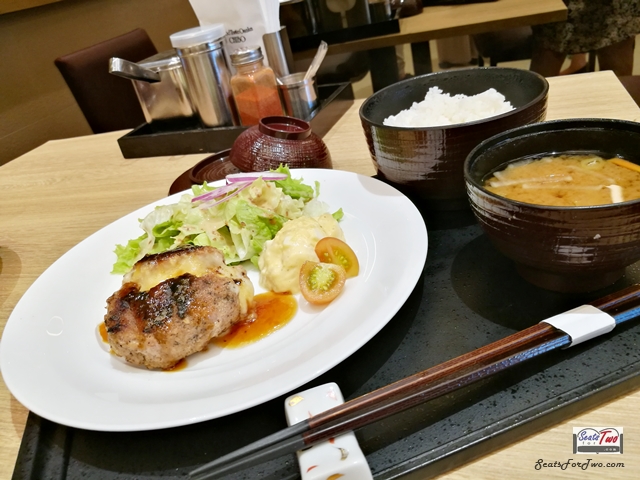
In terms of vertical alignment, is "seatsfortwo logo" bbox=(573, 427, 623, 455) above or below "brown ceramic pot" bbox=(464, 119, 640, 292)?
below

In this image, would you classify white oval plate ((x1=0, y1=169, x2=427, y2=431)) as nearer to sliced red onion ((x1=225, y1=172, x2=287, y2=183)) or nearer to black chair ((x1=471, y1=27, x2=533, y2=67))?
sliced red onion ((x1=225, y1=172, x2=287, y2=183))

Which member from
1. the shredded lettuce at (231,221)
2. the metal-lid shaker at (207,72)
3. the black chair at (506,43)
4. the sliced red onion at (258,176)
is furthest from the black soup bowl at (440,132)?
the black chair at (506,43)

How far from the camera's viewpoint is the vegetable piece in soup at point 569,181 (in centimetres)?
93

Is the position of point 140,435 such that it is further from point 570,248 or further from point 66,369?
point 570,248

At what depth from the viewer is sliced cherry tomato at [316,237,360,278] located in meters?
1.22

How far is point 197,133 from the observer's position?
2.38 metres

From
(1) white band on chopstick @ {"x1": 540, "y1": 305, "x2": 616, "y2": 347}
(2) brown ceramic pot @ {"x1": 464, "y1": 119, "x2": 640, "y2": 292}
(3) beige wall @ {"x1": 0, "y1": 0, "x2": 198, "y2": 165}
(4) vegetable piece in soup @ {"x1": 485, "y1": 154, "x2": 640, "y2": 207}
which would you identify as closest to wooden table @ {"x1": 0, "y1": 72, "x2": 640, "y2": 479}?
(1) white band on chopstick @ {"x1": 540, "y1": 305, "x2": 616, "y2": 347}

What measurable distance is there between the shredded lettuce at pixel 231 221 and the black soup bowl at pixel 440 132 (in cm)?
25

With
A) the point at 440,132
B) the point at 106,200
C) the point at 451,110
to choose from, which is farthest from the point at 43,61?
the point at 440,132

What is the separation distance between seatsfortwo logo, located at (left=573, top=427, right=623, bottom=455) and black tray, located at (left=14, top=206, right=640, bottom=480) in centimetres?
2

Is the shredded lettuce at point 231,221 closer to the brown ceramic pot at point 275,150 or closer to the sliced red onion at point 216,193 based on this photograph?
the sliced red onion at point 216,193

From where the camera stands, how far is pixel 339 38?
387cm

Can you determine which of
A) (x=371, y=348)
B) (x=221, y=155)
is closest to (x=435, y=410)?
(x=371, y=348)

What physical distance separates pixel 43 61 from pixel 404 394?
16.9ft
